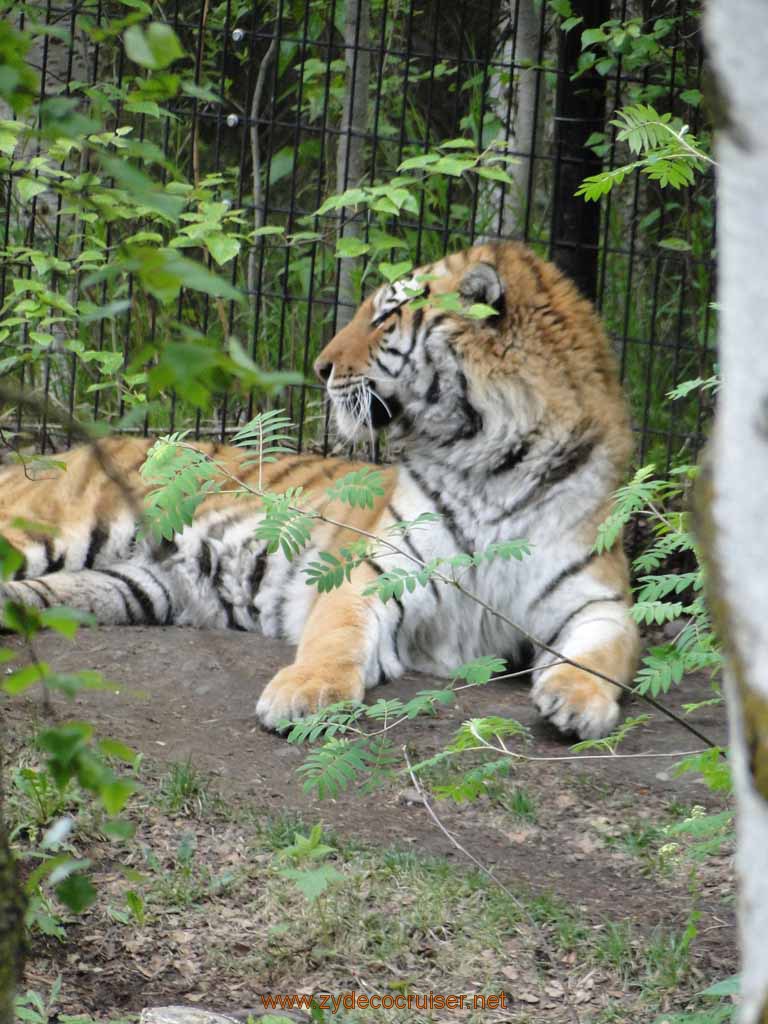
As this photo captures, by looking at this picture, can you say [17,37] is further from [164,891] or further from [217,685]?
[217,685]

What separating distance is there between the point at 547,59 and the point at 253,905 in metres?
6.00

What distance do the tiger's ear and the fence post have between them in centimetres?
123

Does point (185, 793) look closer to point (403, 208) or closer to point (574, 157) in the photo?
point (403, 208)

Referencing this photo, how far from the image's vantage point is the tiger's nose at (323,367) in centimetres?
486

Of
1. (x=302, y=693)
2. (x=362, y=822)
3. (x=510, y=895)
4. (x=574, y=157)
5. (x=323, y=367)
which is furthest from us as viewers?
(x=574, y=157)

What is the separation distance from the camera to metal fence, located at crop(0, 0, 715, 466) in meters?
5.79

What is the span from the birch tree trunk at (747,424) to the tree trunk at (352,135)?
16.9ft

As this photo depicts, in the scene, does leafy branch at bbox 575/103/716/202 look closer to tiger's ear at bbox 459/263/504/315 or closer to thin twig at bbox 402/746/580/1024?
thin twig at bbox 402/746/580/1024

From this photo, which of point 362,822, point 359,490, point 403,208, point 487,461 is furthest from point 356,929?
point 403,208

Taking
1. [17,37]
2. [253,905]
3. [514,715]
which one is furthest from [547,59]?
[17,37]

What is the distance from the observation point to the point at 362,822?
3.48 metres

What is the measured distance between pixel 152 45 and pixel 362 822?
256 cm

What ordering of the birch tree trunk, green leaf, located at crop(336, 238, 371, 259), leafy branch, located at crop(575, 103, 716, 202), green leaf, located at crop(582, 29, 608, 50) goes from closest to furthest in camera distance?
the birch tree trunk < leafy branch, located at crop(575, 103, 716, 202) < green leaf, located at crop(336, 238, 371, 259) < green leaf, located at crop(582, 29, 608, 50)

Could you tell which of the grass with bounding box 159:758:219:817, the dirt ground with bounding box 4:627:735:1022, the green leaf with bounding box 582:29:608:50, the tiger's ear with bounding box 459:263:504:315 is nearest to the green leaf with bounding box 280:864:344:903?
the dirt ground with bounding box 4:627:735:1022
